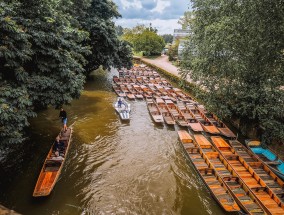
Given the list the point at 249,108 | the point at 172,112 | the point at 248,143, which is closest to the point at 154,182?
the point at 248,143

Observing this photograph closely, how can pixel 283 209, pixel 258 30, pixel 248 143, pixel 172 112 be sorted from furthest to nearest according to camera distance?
pixel 172 112
pixel 248 143
pixel 258 30
pixel 283 209

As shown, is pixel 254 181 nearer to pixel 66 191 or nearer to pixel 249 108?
pixel 249 108

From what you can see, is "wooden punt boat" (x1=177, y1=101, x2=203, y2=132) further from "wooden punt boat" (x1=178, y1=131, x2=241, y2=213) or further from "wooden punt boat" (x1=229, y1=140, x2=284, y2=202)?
"wooden punt boat" (x1=229, y1=140, x2=284, y2=202)

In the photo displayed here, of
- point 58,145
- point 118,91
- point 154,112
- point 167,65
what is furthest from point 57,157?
point 167,65

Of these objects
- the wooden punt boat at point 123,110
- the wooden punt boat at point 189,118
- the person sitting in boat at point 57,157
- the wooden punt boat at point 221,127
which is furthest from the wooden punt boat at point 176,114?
the person sitting in boat at point 57,157

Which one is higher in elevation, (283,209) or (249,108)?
(249,108)
